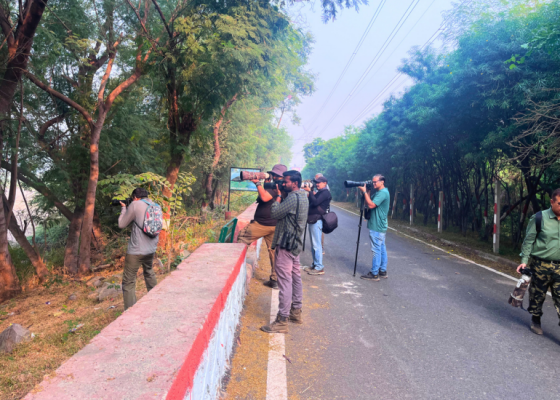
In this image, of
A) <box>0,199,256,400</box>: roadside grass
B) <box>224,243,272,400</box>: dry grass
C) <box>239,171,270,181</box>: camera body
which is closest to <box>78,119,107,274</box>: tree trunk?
<box>0,199,256,400</box>: roadside grass

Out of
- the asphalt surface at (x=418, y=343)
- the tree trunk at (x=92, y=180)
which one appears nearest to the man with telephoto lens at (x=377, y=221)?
the asphalt surface at (x=418, y=343)

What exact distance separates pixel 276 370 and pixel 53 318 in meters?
4.62

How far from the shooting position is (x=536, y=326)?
4547 mm

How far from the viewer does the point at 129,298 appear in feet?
15.6

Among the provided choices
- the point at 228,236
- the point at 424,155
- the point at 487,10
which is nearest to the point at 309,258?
the point at 228,236

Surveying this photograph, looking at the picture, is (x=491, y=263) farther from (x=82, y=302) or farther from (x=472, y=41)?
(x=82, y=302)

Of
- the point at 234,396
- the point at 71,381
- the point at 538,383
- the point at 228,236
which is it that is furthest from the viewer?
the point at 228,236

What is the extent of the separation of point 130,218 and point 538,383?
4.96 meters

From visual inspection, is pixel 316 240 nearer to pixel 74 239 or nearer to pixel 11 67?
pixel 11 67

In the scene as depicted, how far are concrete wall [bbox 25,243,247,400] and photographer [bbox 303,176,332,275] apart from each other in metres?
3.58

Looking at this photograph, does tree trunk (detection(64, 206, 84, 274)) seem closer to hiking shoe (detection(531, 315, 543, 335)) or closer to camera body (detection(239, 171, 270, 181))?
camera body (detection(239, 171, 270, 181))

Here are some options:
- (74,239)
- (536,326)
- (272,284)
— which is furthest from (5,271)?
(536,326)

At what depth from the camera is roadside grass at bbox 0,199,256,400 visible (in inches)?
145

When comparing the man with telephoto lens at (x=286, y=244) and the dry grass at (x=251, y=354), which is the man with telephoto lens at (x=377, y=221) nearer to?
the dry grass at (x=251, y=354)
